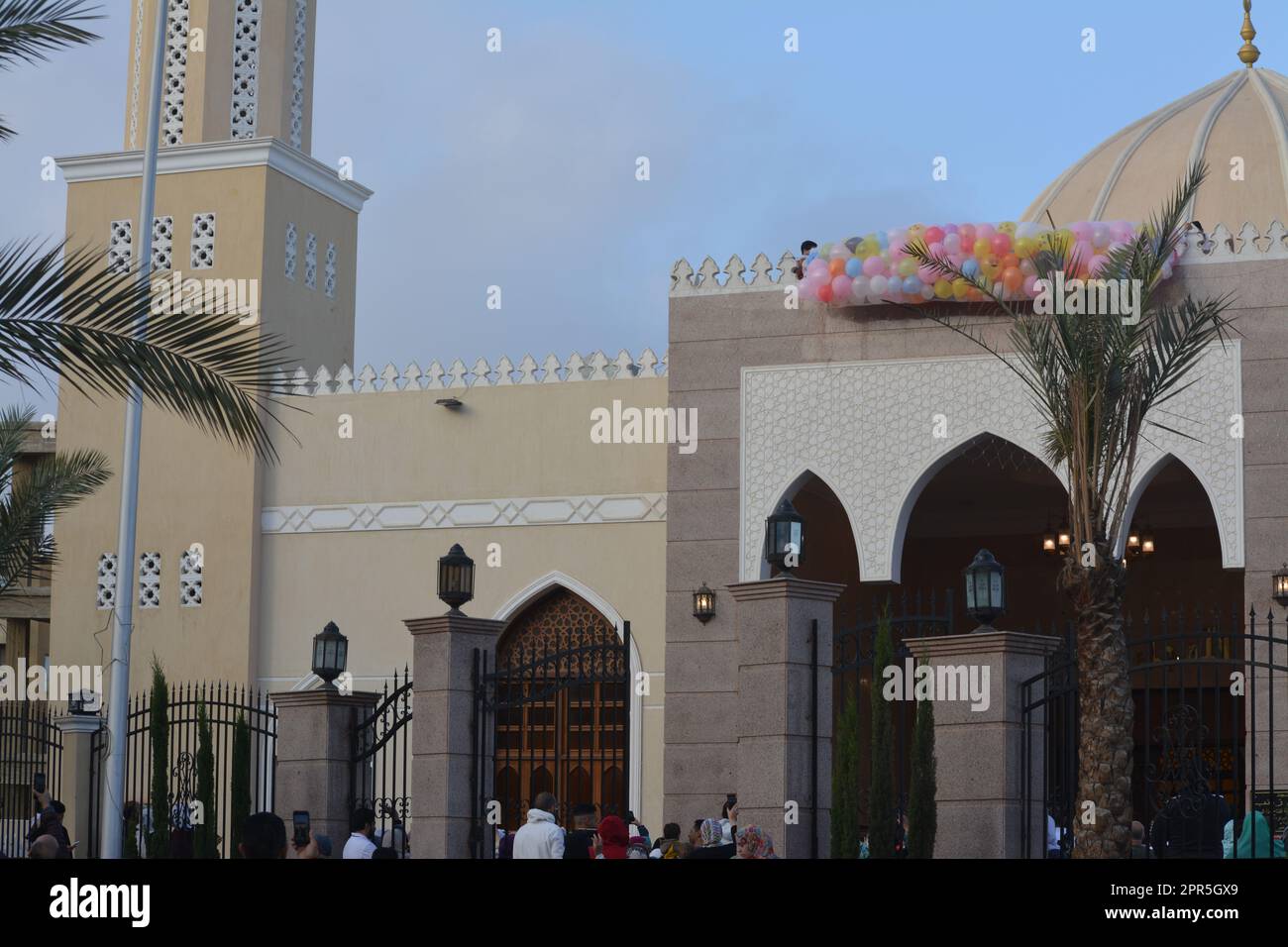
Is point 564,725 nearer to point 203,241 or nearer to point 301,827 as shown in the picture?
point 203,241

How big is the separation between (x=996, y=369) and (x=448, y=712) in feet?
23.3

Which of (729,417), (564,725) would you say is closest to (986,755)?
(729,417)

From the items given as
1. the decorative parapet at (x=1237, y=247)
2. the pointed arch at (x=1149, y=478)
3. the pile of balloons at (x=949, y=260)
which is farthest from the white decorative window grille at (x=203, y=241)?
the decorative parapet at (x=1237, y=247)

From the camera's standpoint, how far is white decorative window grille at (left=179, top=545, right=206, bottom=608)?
1939cm

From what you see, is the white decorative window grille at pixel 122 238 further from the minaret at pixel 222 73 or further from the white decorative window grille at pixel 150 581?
the white decorative window grille at pixel 150 581

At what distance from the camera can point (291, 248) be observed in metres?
20.2

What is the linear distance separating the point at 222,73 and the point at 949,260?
829 centimetres

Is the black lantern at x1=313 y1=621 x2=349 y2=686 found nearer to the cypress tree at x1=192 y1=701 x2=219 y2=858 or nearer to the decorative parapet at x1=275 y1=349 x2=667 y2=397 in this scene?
the cypress tree at x1=192 y1=701 x2=219 y2=858

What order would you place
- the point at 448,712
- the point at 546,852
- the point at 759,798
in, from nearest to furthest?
the point at 546,852
the point at 759,798
the point at 448,712

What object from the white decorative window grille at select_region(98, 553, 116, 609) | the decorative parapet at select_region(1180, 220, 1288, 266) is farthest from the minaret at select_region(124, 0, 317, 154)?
the decorative parapet at select_region(1180, 220, 1288, 266)

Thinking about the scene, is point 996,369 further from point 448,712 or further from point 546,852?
point 546,852

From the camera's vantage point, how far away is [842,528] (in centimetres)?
2023

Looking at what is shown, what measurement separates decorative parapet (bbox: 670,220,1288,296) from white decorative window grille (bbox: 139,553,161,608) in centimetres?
608
